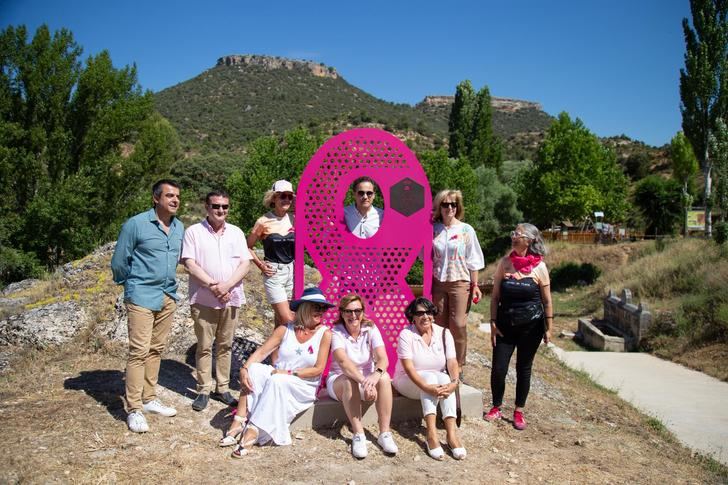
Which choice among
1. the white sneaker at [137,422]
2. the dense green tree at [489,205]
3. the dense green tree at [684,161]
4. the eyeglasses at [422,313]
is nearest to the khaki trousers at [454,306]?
the eyeglasses at [422,313]

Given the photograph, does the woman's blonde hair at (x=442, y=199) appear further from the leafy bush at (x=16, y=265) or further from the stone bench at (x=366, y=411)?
the leafy bush at (x=16, y=265)

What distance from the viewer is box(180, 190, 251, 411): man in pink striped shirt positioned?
4172 millimetres

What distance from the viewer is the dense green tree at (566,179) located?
32.4 metres

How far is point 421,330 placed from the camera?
4.15 metres

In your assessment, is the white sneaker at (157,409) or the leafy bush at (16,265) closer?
the white sneaker at (157,409)

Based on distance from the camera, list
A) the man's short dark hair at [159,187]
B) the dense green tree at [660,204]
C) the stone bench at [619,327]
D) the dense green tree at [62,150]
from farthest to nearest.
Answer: the dense green tree at [660,204] → the dense green tree at [62,150] → the stone bench at [619,327] → the man's short dark hair at [159,187]

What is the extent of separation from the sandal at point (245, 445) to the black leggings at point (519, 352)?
210 cm

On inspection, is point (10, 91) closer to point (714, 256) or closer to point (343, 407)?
point (343, 407)

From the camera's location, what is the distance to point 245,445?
12.1 feet

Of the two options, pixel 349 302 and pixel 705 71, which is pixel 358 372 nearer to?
pixel 349 302

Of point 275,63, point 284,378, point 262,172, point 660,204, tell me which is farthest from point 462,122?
point 275,63

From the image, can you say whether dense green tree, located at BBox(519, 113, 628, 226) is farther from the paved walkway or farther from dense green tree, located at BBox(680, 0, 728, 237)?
the paved walkway

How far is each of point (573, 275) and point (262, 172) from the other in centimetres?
1471

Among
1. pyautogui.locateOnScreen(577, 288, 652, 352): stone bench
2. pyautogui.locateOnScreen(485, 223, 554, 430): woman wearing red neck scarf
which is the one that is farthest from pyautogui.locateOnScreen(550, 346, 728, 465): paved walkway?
pyautogui.locateOnScreen(485, 223, 554, 430): woman wearing red neck scarf
